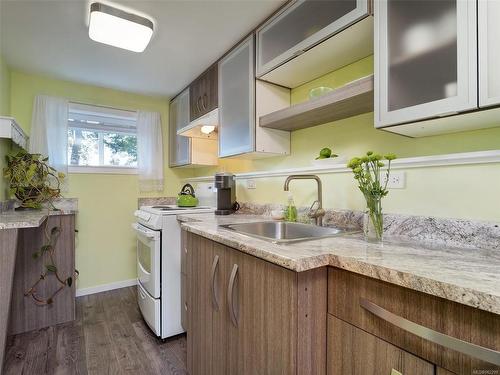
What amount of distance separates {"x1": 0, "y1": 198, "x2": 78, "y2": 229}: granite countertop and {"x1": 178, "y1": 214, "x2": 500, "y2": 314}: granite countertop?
1128 mm

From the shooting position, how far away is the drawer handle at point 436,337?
0.56 meters

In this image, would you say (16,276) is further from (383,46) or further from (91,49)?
(383,46)

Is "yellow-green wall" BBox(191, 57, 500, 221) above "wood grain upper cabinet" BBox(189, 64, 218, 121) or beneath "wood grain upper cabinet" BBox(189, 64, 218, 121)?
beneath

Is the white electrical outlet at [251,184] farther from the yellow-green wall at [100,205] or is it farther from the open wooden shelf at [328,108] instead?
the yellow-green wall at [100,205]

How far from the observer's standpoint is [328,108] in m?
1.47

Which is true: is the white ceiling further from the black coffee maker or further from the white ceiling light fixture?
the black coffee maker

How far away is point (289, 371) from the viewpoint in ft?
2.91

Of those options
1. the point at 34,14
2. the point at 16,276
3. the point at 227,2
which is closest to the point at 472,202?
the point at 227,2

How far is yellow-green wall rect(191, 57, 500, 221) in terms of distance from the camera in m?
1.05

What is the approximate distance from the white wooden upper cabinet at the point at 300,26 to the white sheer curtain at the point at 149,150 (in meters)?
1.91

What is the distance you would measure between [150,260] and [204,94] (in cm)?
154

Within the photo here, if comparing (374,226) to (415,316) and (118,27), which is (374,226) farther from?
(118,27)

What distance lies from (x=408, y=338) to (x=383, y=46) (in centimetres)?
106

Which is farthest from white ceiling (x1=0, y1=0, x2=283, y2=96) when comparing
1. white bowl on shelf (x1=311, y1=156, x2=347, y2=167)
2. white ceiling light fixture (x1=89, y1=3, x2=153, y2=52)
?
white bowl on shelf (x1=311, y1=156, x2=347, y2=167)
